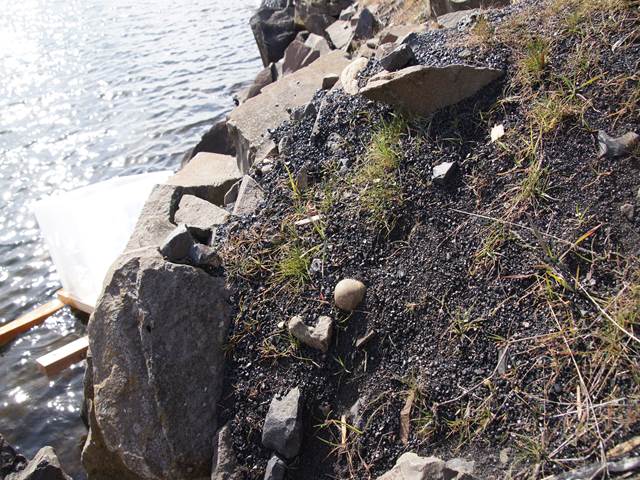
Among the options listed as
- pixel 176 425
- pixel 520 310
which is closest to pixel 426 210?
pixel 520 310

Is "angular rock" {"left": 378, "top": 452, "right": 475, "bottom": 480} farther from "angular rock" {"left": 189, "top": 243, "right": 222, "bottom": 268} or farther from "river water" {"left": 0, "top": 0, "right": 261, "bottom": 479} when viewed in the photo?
"river water" {"left": 0, "top": 0, "right": 261, "bottom": 479}

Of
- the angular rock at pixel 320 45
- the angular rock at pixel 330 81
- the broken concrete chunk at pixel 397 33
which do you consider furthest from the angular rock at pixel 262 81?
the angular rock at pixel 330 81

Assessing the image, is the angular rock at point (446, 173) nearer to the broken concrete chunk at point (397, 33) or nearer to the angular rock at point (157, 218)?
the angular rock at point (157, 218)

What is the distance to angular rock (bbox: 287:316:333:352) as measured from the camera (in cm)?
288

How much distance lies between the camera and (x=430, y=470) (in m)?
2.24

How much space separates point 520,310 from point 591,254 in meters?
0.38

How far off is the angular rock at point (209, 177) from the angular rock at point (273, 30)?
4.00 meters

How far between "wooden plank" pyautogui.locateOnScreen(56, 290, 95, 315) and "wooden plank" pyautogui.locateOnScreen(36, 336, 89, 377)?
33 cm

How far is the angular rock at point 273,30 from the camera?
30.4ft

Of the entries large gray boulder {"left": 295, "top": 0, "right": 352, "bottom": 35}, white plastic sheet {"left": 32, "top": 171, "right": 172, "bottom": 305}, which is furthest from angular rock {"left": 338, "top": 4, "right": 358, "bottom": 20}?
white plastic sheet {"left": 32, "top": 171, "right": 172, "bottom": 305}

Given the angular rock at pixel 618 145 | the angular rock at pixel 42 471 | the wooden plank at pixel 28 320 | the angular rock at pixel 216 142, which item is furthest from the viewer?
the angular rock at pixel 216 142

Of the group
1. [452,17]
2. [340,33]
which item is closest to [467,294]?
[452,17]

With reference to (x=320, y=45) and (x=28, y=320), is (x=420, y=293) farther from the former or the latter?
(x=320, y=45)

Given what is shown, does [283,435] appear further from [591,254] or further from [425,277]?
[591,254]
